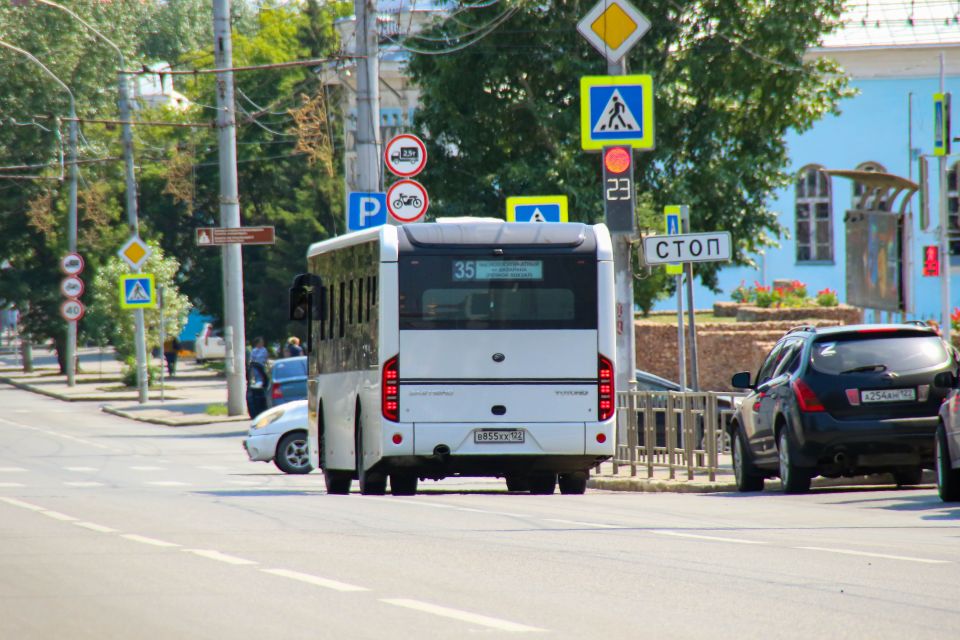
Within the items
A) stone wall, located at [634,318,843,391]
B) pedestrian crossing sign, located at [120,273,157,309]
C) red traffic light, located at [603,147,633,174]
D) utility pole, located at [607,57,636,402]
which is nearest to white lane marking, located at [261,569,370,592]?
utility pole, located at [607,57,636,402]

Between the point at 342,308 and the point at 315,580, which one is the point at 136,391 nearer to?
the point at 342,308

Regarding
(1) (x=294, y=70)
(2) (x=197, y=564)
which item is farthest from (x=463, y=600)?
(1) (x=294, y=70)

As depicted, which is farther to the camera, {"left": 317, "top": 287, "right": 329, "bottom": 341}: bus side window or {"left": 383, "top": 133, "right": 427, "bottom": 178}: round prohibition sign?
{"left": 383, "top": 133, "right": 427, "bottom": 178}: round prohibition sign

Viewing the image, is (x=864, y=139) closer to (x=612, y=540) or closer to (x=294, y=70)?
(x=294, y=70)

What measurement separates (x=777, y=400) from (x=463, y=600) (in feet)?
30.4

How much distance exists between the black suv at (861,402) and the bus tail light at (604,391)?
5.67 feet

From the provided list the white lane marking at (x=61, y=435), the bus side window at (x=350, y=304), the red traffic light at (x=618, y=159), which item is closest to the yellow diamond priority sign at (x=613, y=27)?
the red traffic light at (x=618, y=159)

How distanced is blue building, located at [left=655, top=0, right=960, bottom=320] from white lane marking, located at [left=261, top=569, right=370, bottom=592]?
45.3 meters

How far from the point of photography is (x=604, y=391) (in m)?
17.1

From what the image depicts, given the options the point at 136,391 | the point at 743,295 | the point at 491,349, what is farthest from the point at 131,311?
the point at 491,349

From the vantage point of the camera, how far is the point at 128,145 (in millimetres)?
46250

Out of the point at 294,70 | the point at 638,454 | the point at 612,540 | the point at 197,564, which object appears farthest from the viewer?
the point at 294,70

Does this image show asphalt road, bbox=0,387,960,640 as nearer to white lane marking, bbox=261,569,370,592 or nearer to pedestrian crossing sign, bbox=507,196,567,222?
white lane marking, bbox=261,569,370,592

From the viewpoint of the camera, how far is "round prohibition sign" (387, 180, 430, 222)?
80.9ft
